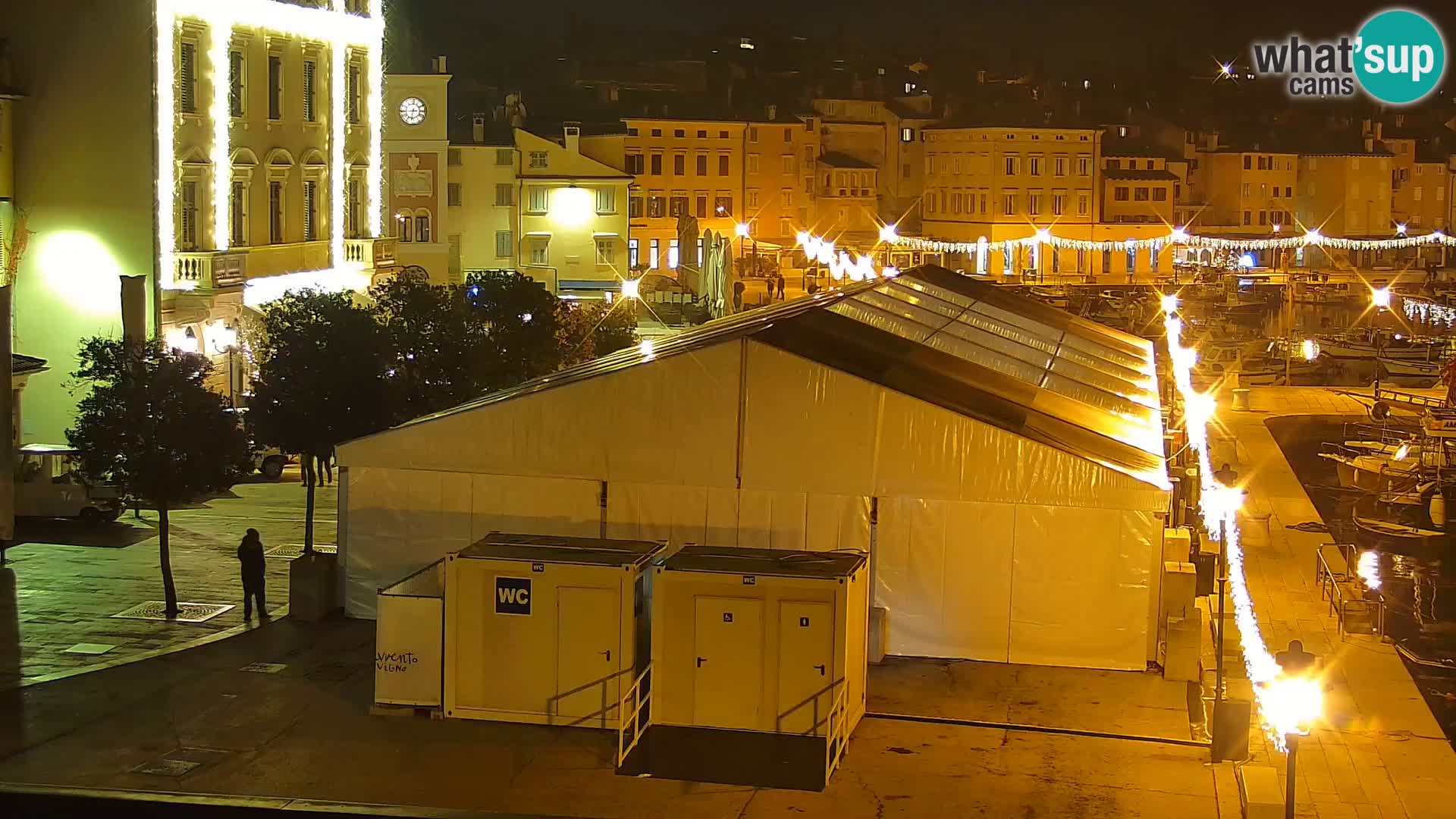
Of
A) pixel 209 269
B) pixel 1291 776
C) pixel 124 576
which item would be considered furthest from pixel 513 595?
pixel 209 269

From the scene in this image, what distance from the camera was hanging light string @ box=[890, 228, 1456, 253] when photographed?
325 ft

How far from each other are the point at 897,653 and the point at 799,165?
3128 inches

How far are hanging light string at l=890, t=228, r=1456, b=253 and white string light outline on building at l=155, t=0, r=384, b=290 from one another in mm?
48992

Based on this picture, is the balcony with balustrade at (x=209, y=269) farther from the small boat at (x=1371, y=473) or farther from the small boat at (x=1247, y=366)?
the small boat at (x=1247, y=366)

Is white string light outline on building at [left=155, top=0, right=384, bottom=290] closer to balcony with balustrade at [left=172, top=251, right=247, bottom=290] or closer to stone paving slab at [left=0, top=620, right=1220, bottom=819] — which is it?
balcony with balustrade at [left=172, top=251, right=247, bottom=290]

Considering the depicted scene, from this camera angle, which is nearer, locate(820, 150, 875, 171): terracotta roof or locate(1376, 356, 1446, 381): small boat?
locate(1376, 356, 1446, 381): small boat

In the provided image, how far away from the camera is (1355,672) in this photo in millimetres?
19531

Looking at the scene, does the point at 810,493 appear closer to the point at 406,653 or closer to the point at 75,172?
the point at 406,653

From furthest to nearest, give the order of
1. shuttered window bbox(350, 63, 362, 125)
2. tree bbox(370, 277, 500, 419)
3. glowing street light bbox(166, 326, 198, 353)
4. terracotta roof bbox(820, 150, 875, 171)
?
terracotta roof bbox(820, 150, 875, 171), shuttered window bbox(350, 63, 362, 125), glowing street light bbox(166, 326, 198, 353), tree bbox(370, 277, 500, 419)

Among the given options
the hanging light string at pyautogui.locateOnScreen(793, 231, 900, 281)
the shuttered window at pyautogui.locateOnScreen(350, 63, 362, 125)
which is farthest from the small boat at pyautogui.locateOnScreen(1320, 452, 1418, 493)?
the shuttered window at pyautogui.locateOnScreen(350, 63, 362, 125)

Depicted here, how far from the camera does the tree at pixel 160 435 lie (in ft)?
73.0

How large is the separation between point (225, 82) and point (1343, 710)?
2756cm

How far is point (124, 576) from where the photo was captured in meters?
24.0

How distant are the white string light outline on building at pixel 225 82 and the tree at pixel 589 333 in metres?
6.50
